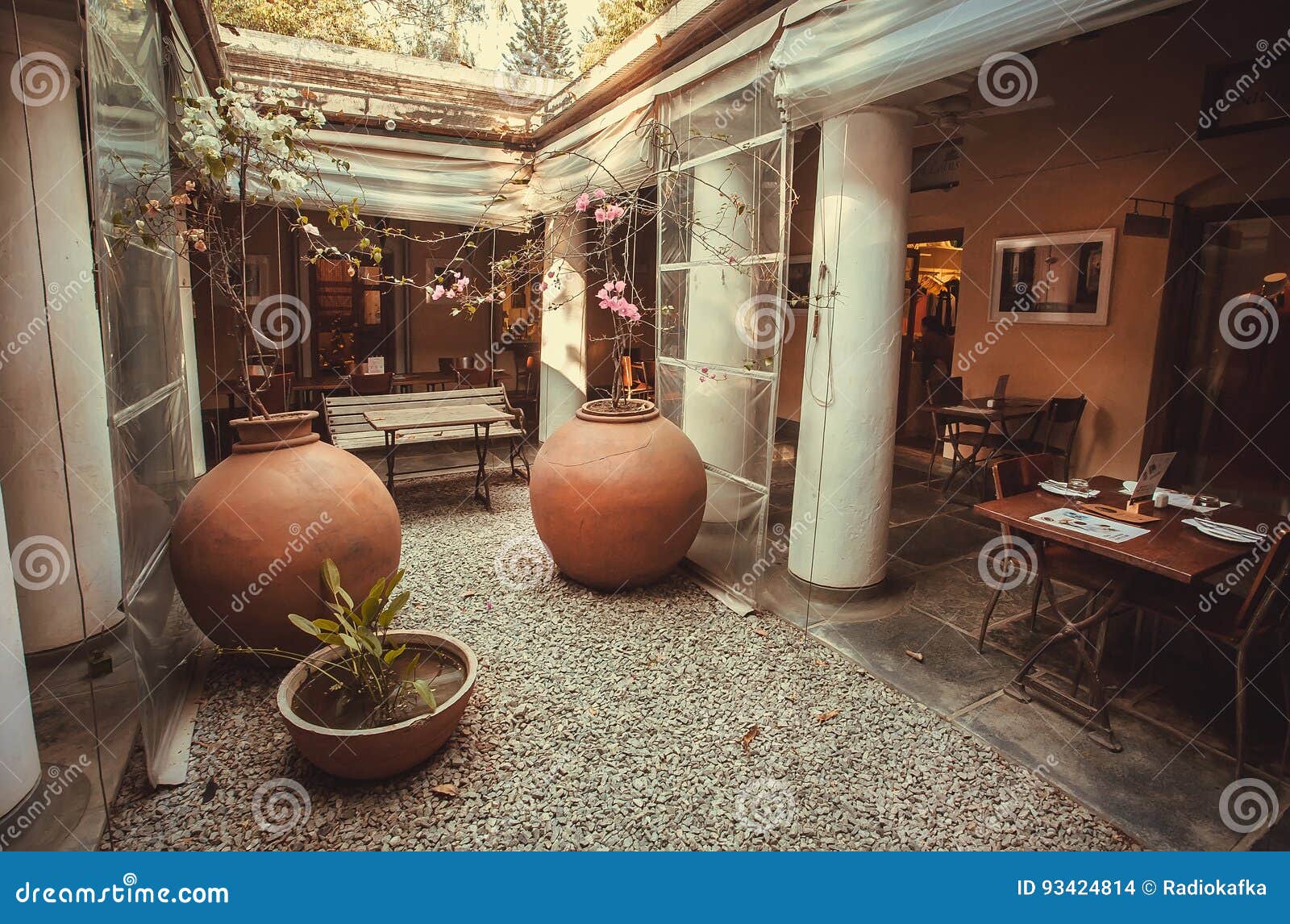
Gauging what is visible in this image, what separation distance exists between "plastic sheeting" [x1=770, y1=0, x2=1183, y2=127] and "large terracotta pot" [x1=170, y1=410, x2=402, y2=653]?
274 cm

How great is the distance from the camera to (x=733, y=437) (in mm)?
4355

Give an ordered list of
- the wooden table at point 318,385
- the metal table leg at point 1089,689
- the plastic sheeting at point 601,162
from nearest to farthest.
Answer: the metal table leg at point 1089,689 < the plastic sheeting at point 601,162 < the wooden table at point 318,385

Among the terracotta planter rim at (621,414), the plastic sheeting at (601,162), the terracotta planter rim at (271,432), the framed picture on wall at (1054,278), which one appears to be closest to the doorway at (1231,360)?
the framed picture on wall at (1054,278)

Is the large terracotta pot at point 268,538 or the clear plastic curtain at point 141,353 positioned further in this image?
the large terracotta pot at point 268,538

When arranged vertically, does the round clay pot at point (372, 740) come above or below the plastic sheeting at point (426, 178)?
below

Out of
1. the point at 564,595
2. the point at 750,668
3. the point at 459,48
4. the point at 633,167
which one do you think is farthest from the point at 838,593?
the point at 459,48

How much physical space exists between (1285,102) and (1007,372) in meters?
2.70

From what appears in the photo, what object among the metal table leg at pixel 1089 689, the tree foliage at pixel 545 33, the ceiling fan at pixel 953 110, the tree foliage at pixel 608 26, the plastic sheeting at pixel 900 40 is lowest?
the metal table leg at pixel 1089 689

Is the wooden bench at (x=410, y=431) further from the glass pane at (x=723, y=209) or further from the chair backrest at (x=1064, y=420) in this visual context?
the chair backrest at (x=1064, y=420)

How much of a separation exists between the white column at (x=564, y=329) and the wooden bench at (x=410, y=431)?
25.8 inches

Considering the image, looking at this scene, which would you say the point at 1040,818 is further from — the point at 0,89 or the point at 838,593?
the point at 0,89

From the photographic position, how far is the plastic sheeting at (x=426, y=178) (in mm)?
6320

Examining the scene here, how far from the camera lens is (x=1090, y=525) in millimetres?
2967

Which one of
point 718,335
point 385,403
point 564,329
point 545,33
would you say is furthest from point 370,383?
point 545,33
